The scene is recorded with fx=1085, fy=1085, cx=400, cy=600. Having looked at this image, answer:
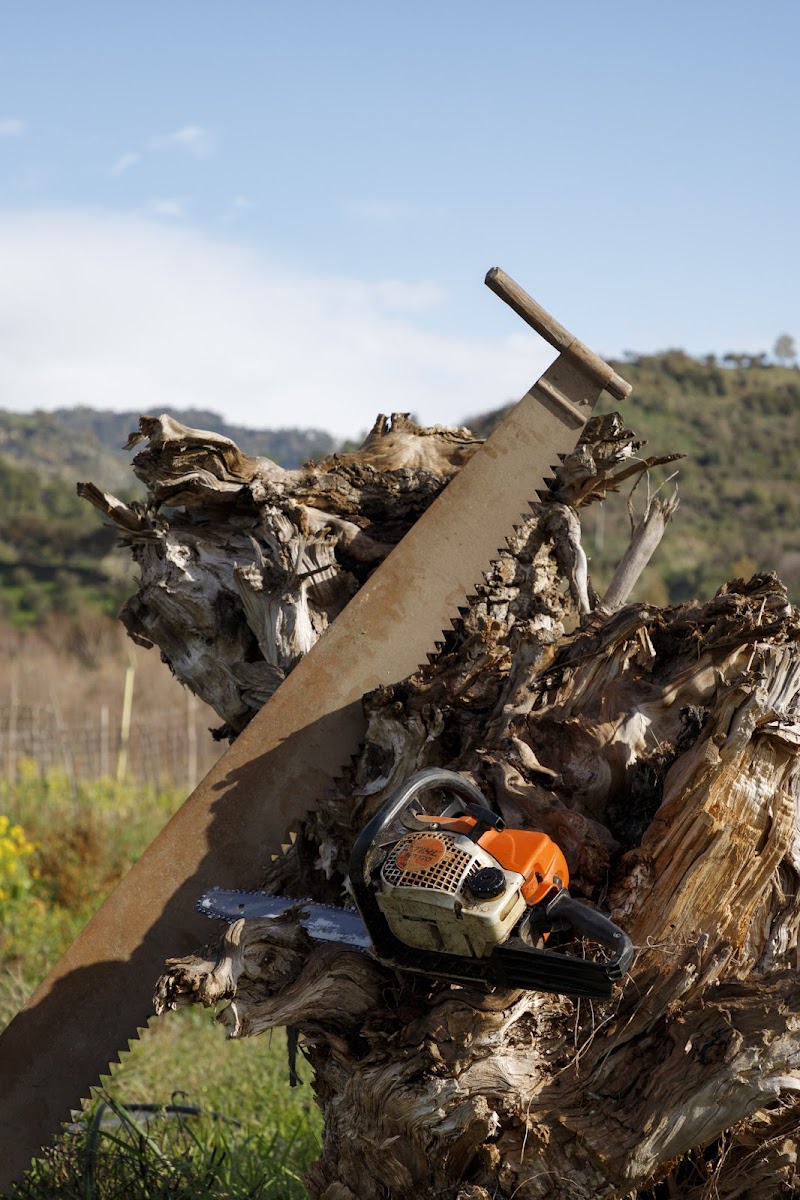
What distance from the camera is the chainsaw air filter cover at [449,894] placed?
2826 mm

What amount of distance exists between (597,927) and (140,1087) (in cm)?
444

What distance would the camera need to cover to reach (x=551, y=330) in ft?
13.7

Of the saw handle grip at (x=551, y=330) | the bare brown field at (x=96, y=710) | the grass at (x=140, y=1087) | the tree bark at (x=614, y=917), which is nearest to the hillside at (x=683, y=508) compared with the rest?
the bare brown field at (x=96, y=710)

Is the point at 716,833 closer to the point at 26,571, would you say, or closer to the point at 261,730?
the point at 261,730

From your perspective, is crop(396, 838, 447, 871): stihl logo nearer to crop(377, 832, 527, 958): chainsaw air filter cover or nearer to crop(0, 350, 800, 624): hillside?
crop(377, 832, 527, 958): chainsaw air filter cover

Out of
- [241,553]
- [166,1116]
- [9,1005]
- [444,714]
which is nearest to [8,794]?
[9,1005]

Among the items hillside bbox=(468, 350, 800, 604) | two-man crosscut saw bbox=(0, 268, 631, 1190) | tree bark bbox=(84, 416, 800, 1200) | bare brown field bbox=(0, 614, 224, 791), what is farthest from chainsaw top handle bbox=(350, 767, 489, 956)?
hillside bbox=(468, 350, 800, 604)

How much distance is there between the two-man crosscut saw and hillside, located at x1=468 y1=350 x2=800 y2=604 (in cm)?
2151

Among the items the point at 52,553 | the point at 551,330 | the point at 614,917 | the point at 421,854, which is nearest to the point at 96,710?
the point at 52,553

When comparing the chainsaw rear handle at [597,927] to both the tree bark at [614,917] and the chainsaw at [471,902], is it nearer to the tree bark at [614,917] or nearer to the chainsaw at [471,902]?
the chainsaw at [471,902]

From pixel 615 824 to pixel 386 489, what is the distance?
178cm

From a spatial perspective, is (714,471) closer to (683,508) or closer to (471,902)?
(683,508)

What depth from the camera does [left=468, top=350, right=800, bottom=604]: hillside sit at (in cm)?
3102

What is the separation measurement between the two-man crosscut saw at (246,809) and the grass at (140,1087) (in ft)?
1.40
